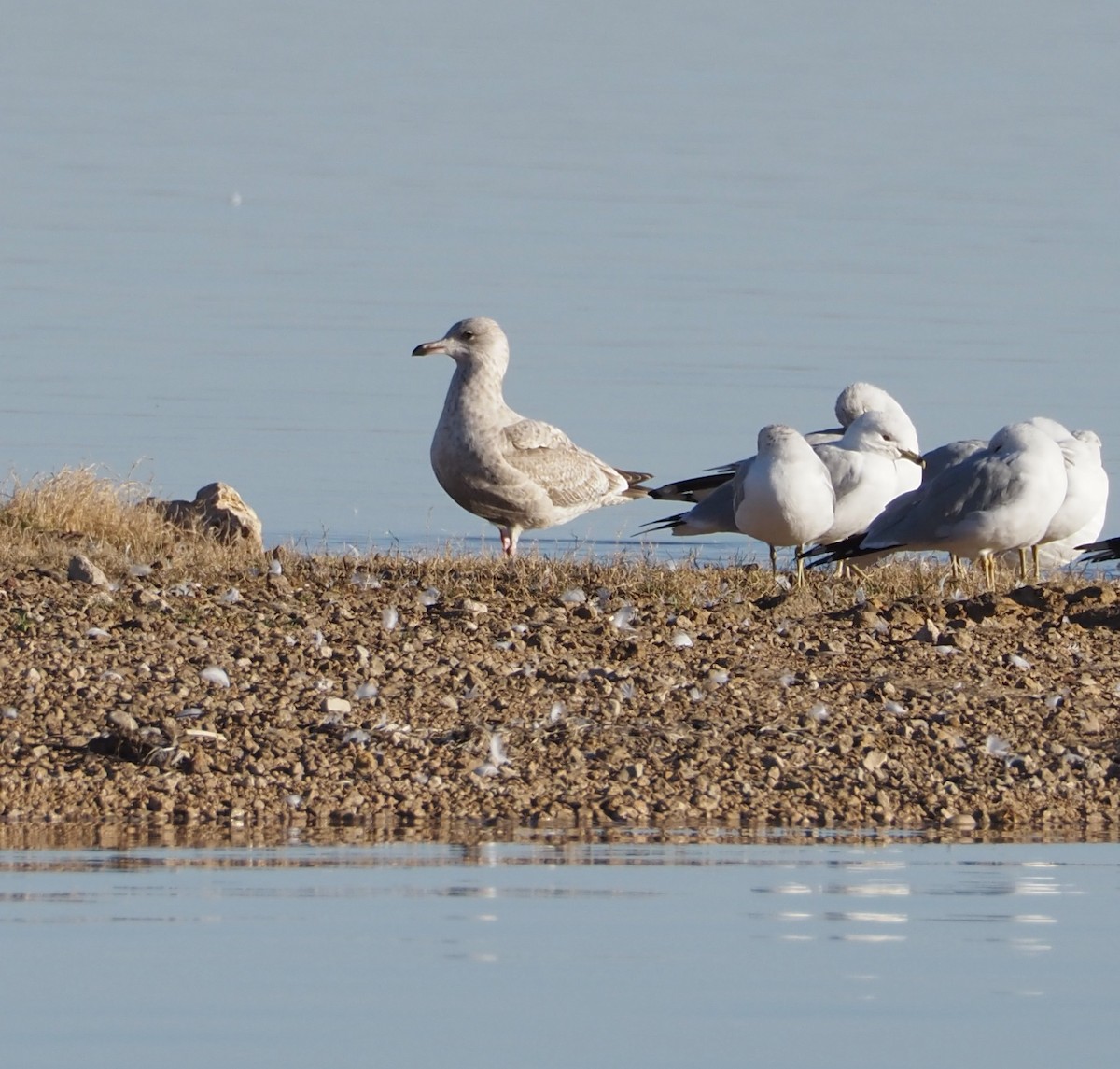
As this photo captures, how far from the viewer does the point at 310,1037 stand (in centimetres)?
540

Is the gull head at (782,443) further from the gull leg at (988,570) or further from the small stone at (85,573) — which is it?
the small stone at (85,573)

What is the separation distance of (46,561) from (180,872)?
5.31 m

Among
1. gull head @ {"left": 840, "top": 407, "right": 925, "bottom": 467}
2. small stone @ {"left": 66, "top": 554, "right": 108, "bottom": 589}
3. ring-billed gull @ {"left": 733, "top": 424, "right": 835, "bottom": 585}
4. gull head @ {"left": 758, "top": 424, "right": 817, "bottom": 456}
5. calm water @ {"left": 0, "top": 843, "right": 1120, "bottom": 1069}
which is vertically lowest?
calm water @ {"left": 0, "top": 843, "right": 1120, "bottom": 1069}

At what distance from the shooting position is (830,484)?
46.1 ft

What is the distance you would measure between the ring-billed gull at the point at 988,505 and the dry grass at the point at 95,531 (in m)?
3.33

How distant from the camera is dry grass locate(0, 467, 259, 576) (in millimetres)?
12289

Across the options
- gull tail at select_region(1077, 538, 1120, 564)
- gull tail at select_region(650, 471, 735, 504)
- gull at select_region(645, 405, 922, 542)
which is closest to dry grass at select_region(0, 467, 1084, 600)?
gull at select_region(645, 405, 922, 542)

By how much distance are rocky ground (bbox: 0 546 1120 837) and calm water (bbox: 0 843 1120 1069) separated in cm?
73

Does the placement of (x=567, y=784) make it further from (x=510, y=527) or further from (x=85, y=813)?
(x=510, y=527)

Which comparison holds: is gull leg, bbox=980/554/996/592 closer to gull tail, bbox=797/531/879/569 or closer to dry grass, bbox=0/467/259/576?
gull tail, bbox=797/531/879/569

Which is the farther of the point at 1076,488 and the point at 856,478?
the point at 856,478

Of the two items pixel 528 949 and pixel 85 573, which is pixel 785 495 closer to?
pixel 85 573

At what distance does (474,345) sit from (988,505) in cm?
351

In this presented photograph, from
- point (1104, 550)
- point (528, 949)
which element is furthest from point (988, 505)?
point (528, 949)
